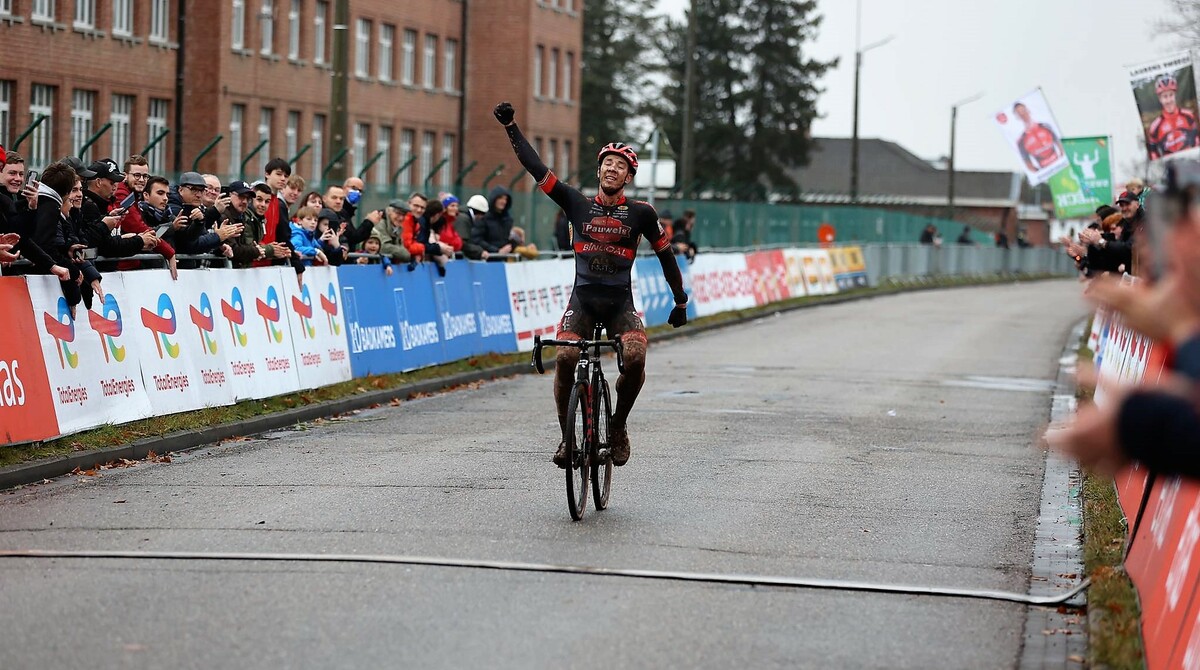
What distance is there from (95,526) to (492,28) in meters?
58.2

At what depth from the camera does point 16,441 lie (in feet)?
39.1

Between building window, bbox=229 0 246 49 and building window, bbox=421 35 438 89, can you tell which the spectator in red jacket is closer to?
building window, bbox=229 0 246 49

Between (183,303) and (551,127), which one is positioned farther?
(551,127)

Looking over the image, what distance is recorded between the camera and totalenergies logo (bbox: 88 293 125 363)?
13.3 meters

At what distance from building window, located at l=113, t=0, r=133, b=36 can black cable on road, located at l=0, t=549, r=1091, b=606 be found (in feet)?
120

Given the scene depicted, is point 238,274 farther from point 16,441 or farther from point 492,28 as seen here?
point 492,28

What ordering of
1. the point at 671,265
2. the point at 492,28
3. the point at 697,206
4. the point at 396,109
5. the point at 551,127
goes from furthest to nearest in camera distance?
1. the point at 551,127
2. the point at 492,28
3. the point at 396,109
4. the point at 697,206
5. the point at 671,265

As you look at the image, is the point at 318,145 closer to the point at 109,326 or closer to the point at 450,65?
the point at 450,65

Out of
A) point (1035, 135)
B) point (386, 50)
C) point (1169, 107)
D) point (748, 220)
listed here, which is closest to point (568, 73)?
point (386, 50)

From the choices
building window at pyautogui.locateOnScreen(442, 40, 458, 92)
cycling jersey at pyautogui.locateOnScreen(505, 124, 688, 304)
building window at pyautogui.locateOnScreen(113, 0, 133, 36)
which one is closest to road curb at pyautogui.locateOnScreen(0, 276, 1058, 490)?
cycling jersey at pyautogui.locateOnScreen(505, 124, 688, 304)

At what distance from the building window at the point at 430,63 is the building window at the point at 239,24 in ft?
42.5

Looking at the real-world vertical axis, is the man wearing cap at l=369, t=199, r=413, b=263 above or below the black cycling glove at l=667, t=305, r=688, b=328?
above

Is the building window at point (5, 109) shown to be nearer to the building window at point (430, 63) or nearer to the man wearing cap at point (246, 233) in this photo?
the building window at point (430, 63)

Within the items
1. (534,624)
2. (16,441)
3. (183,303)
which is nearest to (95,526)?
(16,441)
